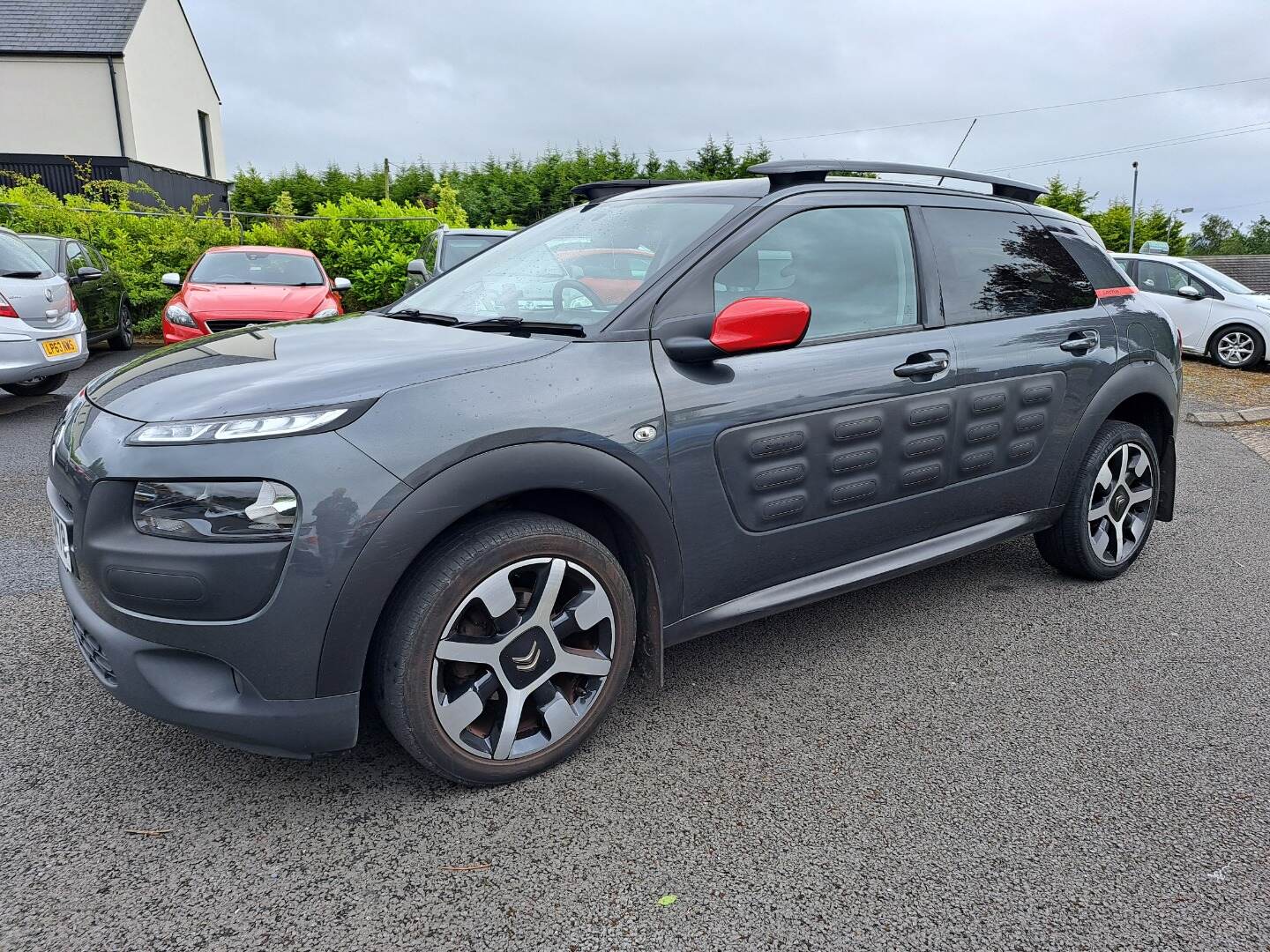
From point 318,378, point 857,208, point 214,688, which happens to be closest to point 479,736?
point 214,688

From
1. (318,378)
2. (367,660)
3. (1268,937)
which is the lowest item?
(1268,937)

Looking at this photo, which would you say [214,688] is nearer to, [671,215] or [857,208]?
[671,215]

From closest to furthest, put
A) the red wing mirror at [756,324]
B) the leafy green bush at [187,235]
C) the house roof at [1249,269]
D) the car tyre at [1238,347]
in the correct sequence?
the red wing mirror at [756,324], the car tyre at [1238,347], the leafy green bush at [187,235], the house roof at [1249,269]

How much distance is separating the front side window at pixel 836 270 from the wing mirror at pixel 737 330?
192mm

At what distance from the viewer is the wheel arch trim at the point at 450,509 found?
213cm

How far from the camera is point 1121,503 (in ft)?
13.3

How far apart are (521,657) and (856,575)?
1310 millimetres

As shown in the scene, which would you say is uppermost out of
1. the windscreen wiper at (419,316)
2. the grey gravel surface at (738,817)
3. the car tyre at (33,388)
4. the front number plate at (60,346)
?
the windscreen wiper at (419,316)

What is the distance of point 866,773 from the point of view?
2574mm

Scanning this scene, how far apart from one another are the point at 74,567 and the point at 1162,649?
367cm

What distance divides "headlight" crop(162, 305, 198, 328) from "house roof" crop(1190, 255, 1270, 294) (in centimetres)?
2837

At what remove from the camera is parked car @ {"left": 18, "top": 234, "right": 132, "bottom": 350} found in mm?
9844

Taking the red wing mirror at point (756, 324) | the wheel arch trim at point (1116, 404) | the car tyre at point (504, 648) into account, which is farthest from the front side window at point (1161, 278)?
the car tyre at point (504, 648)

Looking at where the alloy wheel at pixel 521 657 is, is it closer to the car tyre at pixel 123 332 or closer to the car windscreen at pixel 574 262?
the car windscreen at pixel 574 262
